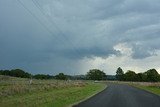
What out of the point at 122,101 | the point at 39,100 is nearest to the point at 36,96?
the point at 39,100

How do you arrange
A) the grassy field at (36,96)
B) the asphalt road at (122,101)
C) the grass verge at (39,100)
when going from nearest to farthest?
the grass verge at (39,100) → the grassy field at (36,96) → the asphalt road at (122,101)

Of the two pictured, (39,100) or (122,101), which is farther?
(122,101)

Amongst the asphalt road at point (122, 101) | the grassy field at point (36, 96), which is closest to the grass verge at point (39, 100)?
the grassy field at point (36, 96)

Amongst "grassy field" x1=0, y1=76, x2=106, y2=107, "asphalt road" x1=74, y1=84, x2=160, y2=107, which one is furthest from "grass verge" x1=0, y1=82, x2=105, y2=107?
"asphalt road" x1=74, y1=84, x2=160, y2=107

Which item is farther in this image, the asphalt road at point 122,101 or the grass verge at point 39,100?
the asphalt road at point 122,101

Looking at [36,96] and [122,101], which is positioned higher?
[36,96]

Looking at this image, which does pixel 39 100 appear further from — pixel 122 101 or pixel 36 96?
pixel 122 101

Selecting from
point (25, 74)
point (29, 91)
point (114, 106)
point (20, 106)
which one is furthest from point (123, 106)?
point (25, 74)

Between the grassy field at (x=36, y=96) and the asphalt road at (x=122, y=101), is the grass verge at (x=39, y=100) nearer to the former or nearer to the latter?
the grassy field at (x=36, y=96)

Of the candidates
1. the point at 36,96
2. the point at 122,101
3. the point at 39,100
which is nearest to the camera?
the point at 39,100

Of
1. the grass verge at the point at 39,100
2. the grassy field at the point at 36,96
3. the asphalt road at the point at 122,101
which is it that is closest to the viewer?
the grass verge at the point at 39,100

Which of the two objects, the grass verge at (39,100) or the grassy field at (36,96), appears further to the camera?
the grassy field at (36,96)

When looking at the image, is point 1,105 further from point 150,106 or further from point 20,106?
point 150,106

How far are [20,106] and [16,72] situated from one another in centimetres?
15990
